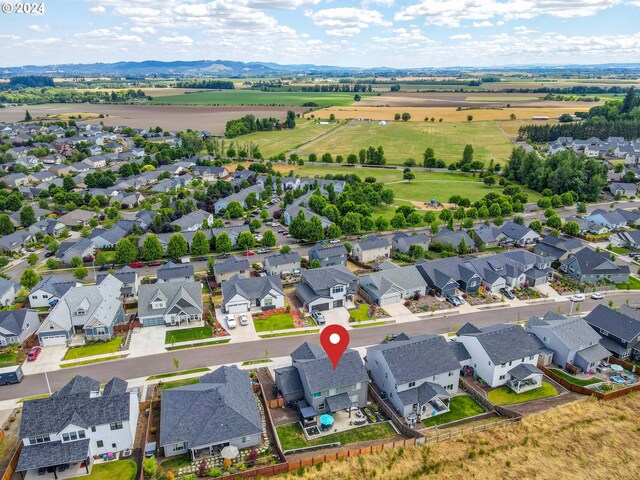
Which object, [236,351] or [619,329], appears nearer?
[619,329]

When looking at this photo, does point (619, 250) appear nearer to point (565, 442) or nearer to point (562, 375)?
point (562, 375)

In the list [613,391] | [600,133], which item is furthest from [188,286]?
[600,133]

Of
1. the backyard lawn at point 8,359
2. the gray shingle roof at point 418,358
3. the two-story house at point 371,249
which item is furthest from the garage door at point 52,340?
Result: the two-story house at point 371,249

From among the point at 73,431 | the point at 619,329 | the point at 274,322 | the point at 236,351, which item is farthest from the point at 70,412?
the point at 619,329

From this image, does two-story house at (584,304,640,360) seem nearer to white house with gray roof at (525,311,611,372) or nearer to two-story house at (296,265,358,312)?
white house with gray roof at (525,311,611,372)

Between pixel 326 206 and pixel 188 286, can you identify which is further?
pixel 326 206

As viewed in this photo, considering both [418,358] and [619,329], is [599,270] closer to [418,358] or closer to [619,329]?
[619,329]

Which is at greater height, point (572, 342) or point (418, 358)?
point (418, 358)
